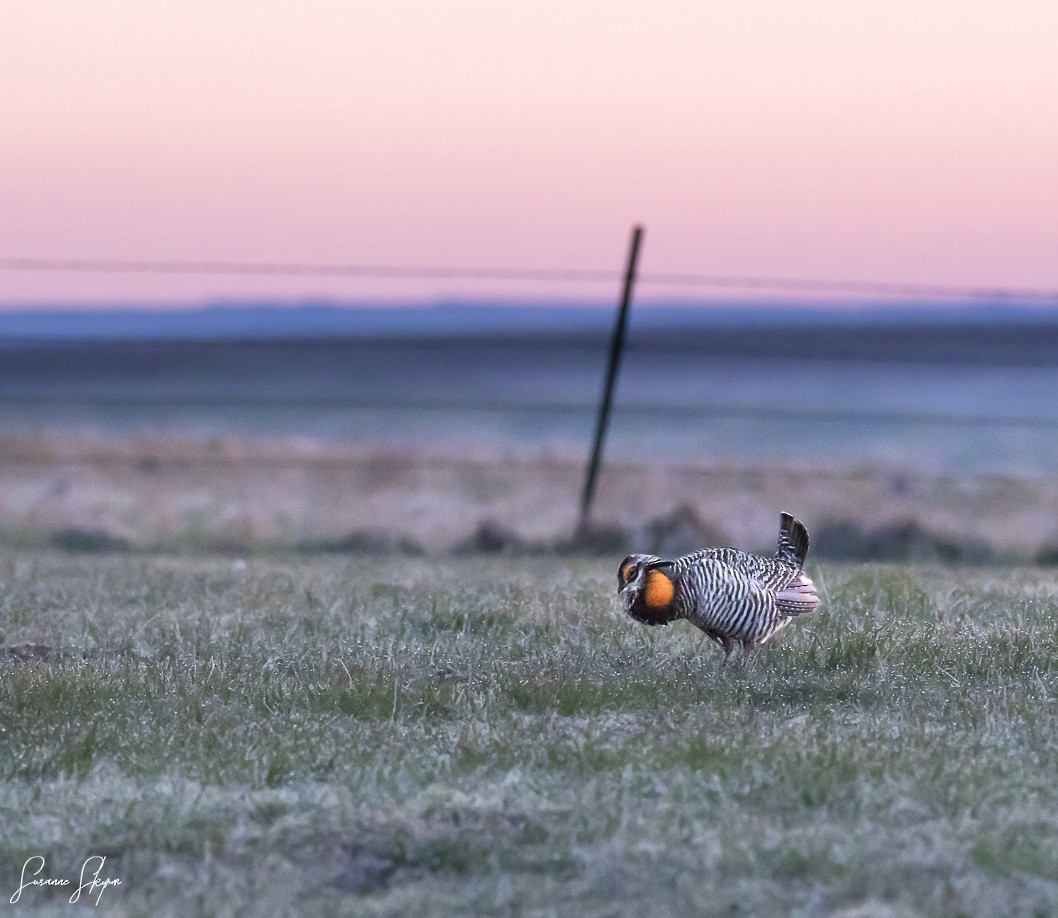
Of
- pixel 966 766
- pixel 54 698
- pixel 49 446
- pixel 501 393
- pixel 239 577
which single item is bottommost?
pixel 501 393

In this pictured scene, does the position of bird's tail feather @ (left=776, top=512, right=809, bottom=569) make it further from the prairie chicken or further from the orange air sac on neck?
the orange air sac on neck

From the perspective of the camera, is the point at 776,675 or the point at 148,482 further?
the point at 148,482

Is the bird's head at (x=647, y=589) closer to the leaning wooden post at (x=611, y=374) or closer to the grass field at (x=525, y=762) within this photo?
the grass field at (x=525, y=762)

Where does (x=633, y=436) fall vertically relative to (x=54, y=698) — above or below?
below

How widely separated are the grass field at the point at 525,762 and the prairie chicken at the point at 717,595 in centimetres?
15

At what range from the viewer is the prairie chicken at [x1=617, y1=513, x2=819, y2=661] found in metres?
5.80

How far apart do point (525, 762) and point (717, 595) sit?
1.57 meters

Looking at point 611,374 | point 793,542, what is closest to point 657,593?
point 793,542

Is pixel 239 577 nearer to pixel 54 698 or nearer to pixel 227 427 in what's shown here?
pixel 54 698

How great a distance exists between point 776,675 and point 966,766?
4.19 ft

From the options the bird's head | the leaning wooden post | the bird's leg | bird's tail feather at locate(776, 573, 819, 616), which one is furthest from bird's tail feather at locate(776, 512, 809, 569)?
the leaning wooden post

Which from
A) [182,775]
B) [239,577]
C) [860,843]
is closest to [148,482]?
[239,577]

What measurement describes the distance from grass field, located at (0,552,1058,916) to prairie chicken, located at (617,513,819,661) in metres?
0.15

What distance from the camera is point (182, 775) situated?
437 cm
